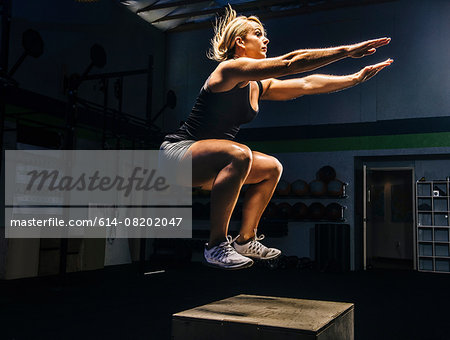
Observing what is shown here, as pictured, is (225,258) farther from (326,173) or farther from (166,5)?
(166,5)

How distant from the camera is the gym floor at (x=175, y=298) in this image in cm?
344

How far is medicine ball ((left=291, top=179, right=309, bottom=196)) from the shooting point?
7.92m

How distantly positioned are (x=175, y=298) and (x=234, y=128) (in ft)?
12.5

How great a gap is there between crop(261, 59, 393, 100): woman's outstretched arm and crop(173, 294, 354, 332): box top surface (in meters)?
0.82

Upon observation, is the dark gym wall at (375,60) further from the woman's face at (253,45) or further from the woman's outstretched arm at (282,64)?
the woman's outstretched arm at (282,64)

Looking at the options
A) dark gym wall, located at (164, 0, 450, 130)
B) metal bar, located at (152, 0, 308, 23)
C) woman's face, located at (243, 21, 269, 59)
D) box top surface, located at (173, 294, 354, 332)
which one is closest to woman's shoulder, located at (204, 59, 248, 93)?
woman's face, located at (243, 21, 269, 59)

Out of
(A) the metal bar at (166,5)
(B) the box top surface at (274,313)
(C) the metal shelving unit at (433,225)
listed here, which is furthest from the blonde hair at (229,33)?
(C) the metal shelving unit at (433,225)

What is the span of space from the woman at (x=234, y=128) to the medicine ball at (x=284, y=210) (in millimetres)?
6607

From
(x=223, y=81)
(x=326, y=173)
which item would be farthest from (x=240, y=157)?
(x=326, y=173)

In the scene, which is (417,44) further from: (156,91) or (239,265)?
(239,265)

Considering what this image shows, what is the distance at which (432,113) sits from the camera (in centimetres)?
773

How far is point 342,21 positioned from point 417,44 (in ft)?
4.32

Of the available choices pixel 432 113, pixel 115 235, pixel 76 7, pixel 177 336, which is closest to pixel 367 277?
pixel 432 113

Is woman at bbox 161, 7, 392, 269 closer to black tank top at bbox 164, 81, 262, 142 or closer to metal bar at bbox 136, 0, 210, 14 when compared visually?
black tank top at bbox 164, 81, 262, 142
